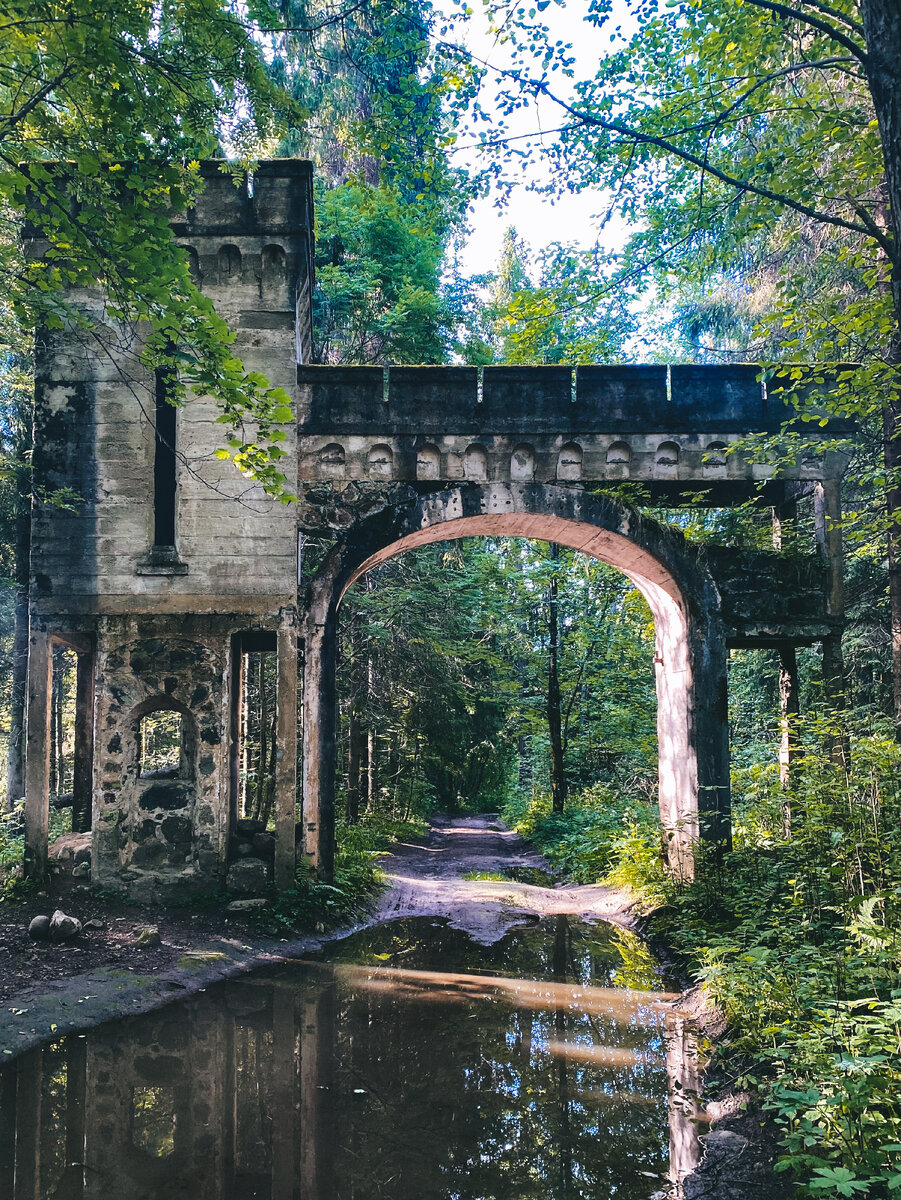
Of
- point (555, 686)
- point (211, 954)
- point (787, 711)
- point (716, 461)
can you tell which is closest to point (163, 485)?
point (211, 954)

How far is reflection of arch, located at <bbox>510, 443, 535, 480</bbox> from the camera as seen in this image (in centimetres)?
997


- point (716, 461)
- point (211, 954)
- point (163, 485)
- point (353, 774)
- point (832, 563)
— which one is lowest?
point (211, 954)

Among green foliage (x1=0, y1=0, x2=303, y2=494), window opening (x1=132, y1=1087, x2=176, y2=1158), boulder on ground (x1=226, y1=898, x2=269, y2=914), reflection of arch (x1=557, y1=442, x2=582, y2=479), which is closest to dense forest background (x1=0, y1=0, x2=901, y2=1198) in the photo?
green foliage (x1=0, y1=0, x2=303, y2=494)

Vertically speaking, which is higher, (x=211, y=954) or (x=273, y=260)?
(x=273, y=260)

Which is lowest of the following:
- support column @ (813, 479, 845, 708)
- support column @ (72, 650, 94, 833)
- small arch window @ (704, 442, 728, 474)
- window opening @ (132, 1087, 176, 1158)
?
window opening @ (132, 1087, 176, 1158)

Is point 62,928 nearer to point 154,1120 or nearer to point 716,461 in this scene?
point 154,1120

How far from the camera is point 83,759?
11.3 m

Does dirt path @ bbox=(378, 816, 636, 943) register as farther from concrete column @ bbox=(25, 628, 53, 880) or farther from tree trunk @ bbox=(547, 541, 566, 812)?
concrete column @ bbox=(25, 628, 53, 880)

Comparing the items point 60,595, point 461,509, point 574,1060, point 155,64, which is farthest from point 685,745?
point 155,64

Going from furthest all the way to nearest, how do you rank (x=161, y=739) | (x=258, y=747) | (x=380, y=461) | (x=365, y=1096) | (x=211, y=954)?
1. (x=161, y=739)
2. (x=258, y=747)
3. (x=380, y=461)
4. (x=211, y=954)
5. (x=365, y=1096)

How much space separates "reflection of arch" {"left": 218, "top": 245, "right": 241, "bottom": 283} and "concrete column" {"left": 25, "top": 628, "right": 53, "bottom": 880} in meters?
5.03

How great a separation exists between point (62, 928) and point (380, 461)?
20.7ft

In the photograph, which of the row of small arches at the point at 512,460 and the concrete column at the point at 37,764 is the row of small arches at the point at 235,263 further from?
the concrete column at the point at 37,764

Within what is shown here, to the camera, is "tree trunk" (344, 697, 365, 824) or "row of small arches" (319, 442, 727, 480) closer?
"row of small arches" (319, 442, 727, 480)
